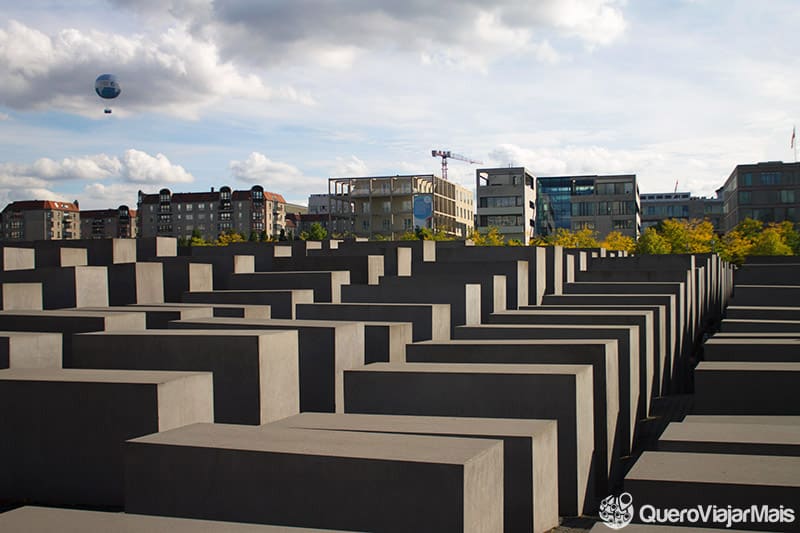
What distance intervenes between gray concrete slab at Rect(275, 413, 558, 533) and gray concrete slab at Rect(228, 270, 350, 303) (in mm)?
Answer: 12194

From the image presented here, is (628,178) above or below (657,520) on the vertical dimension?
above

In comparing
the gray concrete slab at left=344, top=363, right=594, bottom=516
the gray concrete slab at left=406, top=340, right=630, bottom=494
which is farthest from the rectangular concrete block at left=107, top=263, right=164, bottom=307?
the gray concrete slab at left=344, top=363, right=594, bottom=516

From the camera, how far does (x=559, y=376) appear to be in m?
10.5

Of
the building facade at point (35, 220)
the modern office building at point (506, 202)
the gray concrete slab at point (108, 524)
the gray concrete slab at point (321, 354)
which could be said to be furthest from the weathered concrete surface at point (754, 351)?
the building facade at point (35, 220)

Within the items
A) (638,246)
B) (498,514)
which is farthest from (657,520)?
(638,246)

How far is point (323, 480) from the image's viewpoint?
6.77 m

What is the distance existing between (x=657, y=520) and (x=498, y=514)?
1344 millimetres

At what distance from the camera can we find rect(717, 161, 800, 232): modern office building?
8925 cm

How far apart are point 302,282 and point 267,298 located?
2.91 m

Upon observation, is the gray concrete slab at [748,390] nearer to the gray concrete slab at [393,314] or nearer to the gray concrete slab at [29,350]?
the gray concrete slab at [393,314]

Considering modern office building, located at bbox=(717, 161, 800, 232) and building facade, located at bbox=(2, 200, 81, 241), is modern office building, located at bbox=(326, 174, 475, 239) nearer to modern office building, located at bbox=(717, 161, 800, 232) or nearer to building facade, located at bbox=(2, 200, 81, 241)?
modern office building, located at bbox=(717, 161, 800, 232)

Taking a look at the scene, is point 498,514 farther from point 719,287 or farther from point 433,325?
point 719,287

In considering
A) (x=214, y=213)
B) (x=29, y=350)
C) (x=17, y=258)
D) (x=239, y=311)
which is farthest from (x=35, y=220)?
(x=29, y=350)

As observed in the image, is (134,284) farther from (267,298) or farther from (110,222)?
(110,222)
